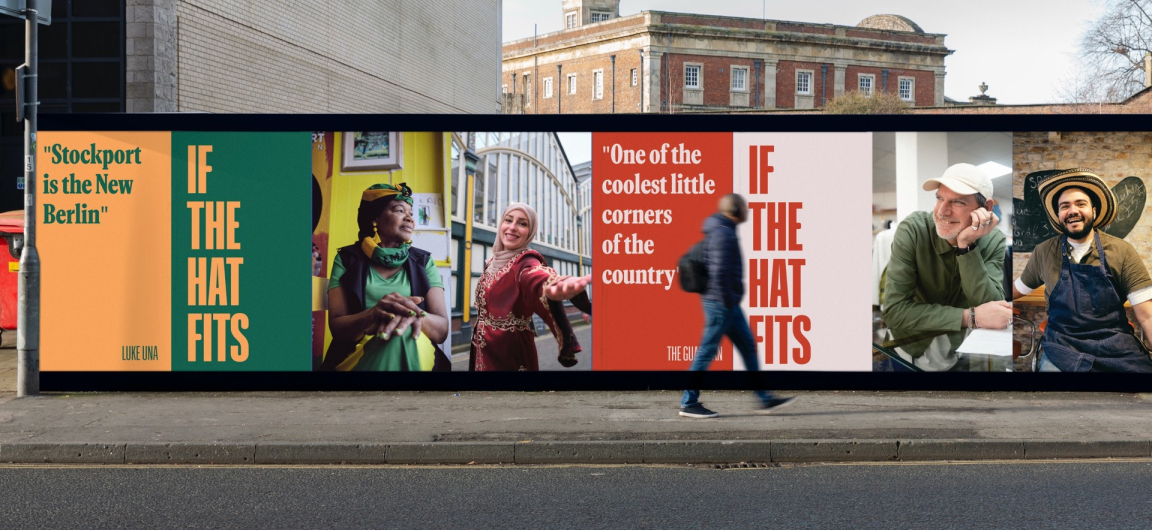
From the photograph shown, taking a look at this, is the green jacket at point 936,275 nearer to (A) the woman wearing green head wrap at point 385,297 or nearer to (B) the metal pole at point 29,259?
(A) the woman wearing green head wrap at point 385,297

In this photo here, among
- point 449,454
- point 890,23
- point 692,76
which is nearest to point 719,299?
point 449,454

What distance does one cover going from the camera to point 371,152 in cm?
949

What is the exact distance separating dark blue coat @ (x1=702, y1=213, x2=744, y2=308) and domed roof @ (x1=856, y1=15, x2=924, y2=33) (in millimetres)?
70707

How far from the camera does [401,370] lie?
31.6 feet

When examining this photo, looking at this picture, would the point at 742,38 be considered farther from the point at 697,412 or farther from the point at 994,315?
the point at 697,412

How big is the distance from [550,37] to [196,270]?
68.2 metres

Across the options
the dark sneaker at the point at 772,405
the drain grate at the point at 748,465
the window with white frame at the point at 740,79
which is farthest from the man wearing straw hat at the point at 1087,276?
the window with white frame at the point at 740,79

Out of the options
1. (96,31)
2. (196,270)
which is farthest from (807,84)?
(196,270)

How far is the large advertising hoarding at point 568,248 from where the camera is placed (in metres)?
9.44

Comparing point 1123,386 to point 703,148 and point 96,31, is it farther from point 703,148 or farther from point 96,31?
point 96,31

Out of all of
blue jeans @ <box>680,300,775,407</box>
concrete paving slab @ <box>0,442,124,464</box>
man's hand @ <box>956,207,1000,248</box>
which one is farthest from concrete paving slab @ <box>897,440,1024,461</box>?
concrete paving slab @ <box>0,442,124,464</box>

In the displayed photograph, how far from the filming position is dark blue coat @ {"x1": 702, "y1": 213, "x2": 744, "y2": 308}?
8.30m

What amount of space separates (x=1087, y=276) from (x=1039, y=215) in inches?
28.1

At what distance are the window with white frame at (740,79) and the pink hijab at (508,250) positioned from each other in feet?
205
